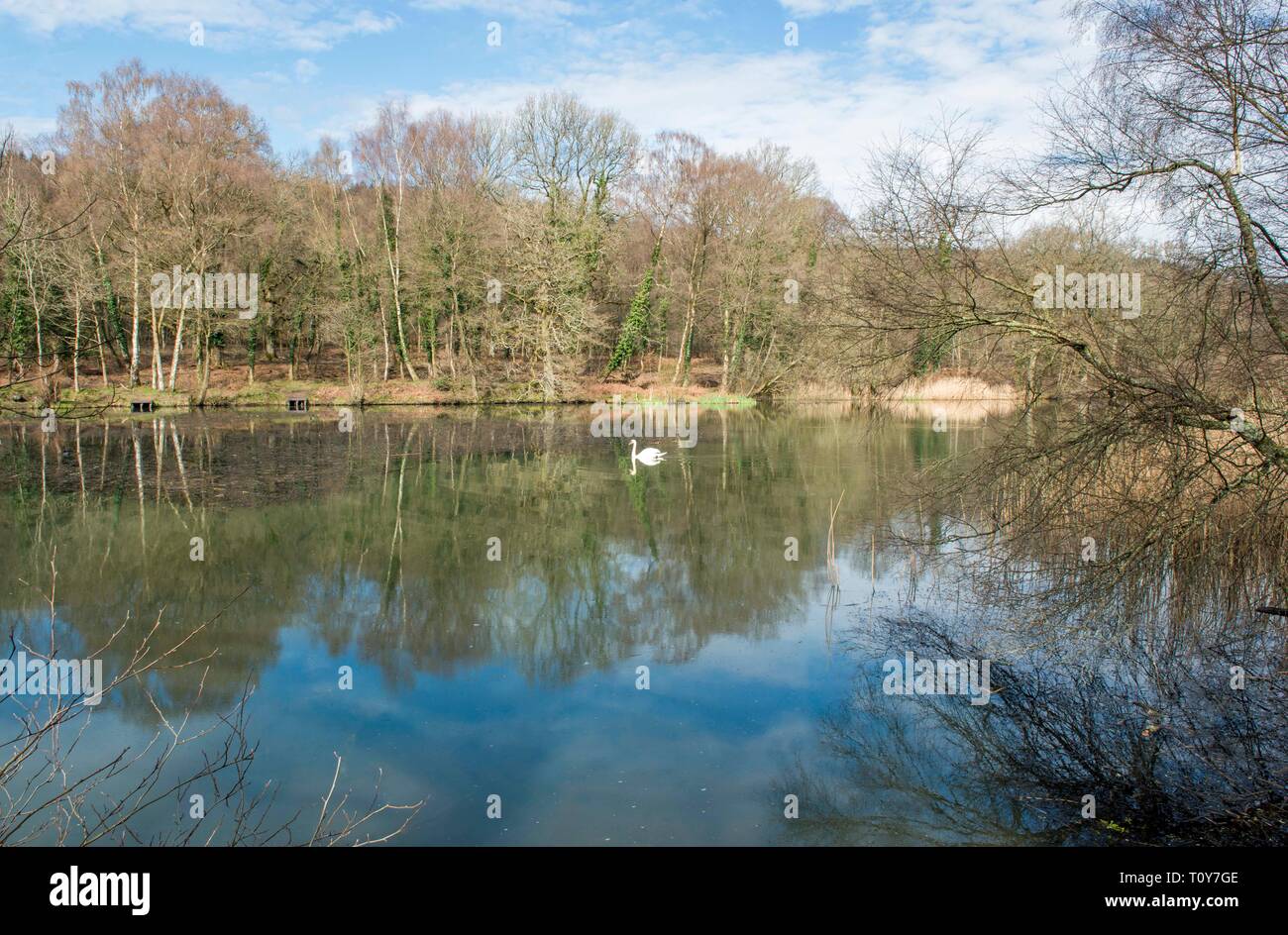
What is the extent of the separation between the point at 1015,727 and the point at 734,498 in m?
8.23

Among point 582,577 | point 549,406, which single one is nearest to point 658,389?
point 549,406

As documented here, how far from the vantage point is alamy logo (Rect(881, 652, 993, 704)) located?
614cm

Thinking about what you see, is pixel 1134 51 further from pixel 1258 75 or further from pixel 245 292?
pixel 245 292

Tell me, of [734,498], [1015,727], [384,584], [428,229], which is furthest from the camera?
[428,229]

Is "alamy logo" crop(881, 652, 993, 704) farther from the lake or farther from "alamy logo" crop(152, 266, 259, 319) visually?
"alamy logo" crop(152, 266, 259, 319)

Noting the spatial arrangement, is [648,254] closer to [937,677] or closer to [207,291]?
[207,291]

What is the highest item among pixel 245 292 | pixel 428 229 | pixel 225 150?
Result: pixel 225 150

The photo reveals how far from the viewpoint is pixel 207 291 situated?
84.6 feet

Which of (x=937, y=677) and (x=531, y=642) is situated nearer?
(x=937, y=677)

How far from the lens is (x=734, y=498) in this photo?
13.6m

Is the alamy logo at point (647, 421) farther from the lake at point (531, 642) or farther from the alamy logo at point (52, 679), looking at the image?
the alamy logo at point (52, 679)
